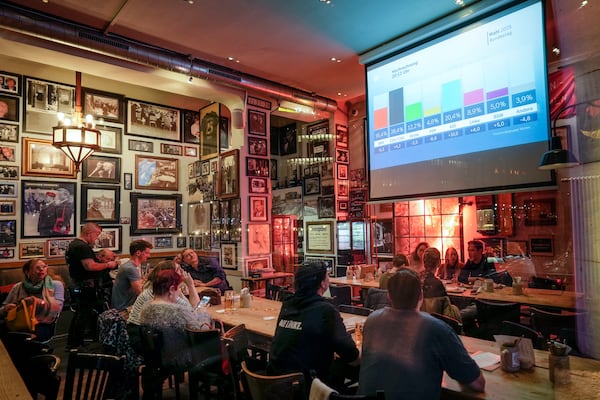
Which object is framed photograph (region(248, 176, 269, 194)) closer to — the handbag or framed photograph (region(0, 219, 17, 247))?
framed photograph (region(0, 219, 17, 247))

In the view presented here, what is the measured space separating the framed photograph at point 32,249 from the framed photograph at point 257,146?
386 centimetres

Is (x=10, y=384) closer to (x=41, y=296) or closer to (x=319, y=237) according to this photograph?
(x=41, y=296)

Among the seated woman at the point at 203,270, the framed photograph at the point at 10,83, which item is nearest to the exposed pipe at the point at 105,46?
the framed photograph at the point at 10,83

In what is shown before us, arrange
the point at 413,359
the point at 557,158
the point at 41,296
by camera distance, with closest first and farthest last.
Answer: the point at 413,359 → the point at 557,158 → the point at 41,296

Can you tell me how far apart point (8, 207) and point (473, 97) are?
7.14 meters

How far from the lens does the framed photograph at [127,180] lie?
7855 mm

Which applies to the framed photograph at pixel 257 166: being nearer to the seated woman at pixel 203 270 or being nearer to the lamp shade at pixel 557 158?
the seated woman at pixel 203 270

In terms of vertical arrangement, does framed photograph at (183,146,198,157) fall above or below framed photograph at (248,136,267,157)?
above

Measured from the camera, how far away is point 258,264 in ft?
25.2

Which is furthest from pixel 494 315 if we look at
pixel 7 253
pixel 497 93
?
pixel 7 253

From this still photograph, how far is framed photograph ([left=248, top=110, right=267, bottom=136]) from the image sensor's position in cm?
756

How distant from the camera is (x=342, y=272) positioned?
8.47m

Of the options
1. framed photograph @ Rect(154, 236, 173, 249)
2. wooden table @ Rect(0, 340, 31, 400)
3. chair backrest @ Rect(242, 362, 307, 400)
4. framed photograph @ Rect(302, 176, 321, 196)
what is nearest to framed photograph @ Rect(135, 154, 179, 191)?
framed photograph @ Rect(154, 236, 173, 249)

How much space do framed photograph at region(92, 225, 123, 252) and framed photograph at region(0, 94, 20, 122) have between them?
2.33 m
